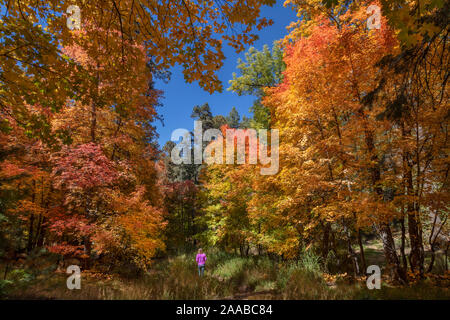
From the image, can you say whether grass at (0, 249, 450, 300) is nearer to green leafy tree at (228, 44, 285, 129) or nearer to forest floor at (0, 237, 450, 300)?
forest floor at (0, 237, 450, 300)

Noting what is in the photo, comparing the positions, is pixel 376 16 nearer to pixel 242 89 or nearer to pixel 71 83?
pixel 71 83

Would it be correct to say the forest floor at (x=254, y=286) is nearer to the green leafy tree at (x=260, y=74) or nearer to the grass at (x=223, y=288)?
the grass at (x=223, y=288)

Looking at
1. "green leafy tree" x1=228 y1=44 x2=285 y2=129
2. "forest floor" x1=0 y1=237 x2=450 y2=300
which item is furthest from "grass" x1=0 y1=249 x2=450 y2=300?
"green leafy tree" x1=228 y1=44 x2=285 y2=129

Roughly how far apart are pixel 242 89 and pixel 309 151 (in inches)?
384

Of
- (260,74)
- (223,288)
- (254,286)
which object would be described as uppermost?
(260,74)

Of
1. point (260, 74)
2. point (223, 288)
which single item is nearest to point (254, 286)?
point (223, 288)

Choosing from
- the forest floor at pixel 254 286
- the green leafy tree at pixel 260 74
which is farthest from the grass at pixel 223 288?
the green leafy tree at pixel 260 74

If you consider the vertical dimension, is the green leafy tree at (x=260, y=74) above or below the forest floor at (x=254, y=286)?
above

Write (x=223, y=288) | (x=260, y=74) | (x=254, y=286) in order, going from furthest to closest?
(x=260, y=74)
(x=254, y=286)
(x=223, y=288)

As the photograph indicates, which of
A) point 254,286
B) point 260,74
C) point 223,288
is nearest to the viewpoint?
point 223,288

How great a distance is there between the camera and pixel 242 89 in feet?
47.7

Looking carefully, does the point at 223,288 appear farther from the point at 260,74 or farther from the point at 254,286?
the point at 260,74

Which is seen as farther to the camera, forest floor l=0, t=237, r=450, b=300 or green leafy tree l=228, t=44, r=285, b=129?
green leafy tree l=228, t=44, r=285, b=129

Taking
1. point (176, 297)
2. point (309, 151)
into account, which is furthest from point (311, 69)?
point (176, 297)
